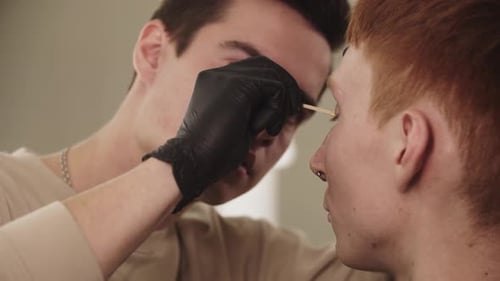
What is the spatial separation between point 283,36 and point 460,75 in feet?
1.55

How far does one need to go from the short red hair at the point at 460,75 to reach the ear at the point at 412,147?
0.02m

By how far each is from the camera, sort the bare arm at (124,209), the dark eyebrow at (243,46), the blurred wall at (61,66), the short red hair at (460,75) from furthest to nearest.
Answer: the blurred wall at (61,66) → the dark eyebrow at (243,46) → the bare arm at (124,209) → the short red hair at (460,75)

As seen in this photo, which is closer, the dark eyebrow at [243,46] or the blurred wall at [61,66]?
the dark eyebrow at [243,46]

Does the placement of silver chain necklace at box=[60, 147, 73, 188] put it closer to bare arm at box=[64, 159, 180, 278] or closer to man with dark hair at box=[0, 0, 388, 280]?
man with dark hair at box=[0, 0, 388, 280]

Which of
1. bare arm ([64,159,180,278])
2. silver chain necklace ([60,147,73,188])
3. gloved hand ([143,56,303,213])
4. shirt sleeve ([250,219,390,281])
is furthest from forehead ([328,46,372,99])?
silver chain necklace ([60,147,73,188])

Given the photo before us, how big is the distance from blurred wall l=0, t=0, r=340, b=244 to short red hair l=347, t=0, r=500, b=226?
4.48ft

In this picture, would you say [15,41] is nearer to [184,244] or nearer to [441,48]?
[184,244]

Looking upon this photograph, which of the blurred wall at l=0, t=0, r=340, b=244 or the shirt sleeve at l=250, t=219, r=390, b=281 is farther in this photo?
the blurred wall at l=0, t=0, r=340, b=244

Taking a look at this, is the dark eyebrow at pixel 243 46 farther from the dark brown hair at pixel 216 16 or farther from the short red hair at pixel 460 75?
the short red hair at pixel 460 75

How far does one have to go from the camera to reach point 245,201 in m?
1.93

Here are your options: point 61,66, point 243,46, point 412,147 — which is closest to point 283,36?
point 243,46

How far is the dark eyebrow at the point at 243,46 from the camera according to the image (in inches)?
46.9

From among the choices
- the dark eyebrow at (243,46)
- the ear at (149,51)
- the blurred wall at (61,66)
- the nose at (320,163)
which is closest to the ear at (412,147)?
the nose at (320,163)

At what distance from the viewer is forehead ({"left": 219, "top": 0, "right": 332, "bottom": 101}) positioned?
47.6 inches
